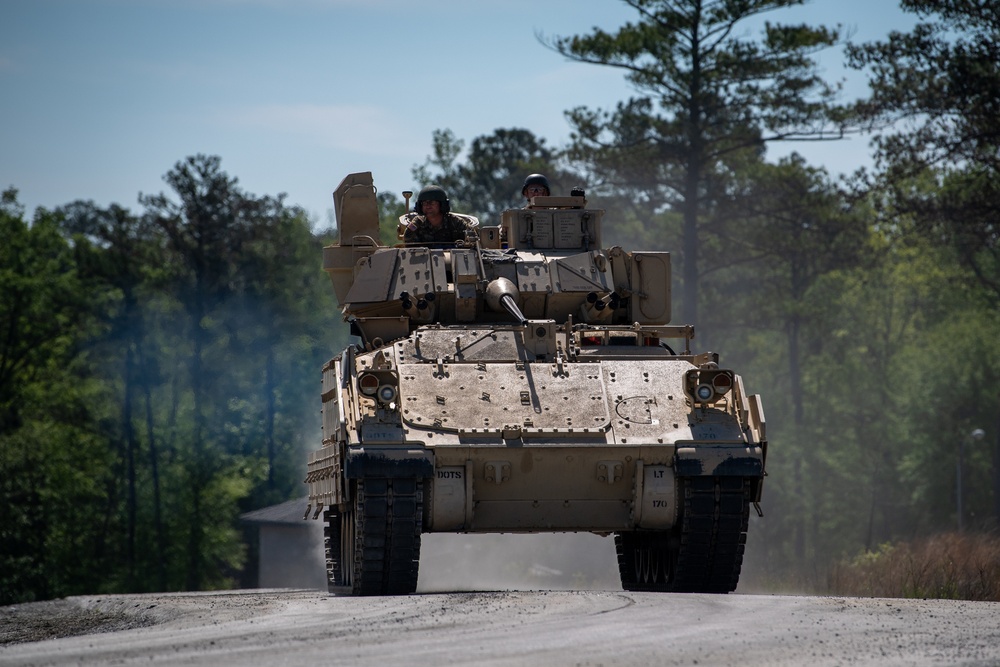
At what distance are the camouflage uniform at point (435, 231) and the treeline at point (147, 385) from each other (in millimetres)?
26861

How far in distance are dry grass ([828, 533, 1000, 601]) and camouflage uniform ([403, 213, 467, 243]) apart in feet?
19.9

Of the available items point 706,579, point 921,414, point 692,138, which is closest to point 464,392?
point 706,579

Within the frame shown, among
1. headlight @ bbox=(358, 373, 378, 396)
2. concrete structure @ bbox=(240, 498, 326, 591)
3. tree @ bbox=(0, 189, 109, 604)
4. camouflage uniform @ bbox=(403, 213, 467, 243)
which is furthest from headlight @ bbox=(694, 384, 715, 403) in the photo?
tree @ bbox=(0, 189, 109, 604)

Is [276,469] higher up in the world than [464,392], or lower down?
lower down

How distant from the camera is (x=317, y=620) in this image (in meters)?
10.3

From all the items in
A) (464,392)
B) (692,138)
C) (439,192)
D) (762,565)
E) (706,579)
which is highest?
(692,138)

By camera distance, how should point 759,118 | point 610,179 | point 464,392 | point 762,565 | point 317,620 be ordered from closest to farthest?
point 317,620
point 464,392
point 762,565
point 759,118
point 610,179

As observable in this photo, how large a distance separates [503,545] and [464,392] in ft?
57.7

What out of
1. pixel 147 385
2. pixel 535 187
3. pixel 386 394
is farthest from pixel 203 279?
pixel 386 394

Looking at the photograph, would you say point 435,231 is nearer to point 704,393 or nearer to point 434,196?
point 434,196

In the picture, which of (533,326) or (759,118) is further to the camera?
(759,118)

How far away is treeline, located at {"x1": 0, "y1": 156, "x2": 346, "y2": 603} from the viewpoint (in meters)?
44.6

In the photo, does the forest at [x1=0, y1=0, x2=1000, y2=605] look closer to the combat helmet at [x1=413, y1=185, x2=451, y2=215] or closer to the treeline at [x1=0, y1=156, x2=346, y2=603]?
the treeline at [x1=0, y1=156, x2=346, y2=603]

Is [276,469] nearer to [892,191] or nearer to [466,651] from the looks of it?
[892,191]
